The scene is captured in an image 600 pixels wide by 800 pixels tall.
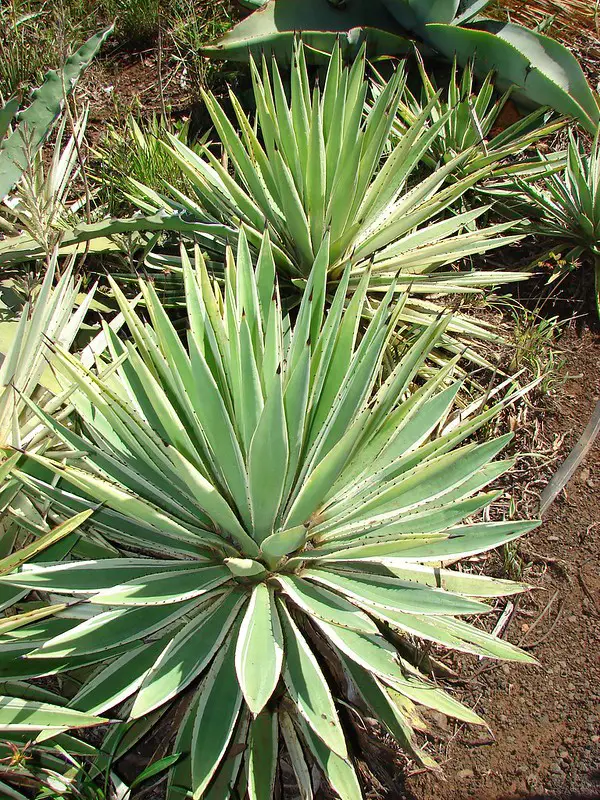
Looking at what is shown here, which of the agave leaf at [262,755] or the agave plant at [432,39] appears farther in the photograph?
the agave plant at [432,39]

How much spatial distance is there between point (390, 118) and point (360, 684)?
1.81 meters

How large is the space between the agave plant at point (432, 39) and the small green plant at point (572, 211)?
0.25m

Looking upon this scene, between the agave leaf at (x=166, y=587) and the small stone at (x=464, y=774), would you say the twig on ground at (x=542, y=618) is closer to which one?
the small stone at (x=464, y=774)

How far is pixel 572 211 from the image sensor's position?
9.68 feet

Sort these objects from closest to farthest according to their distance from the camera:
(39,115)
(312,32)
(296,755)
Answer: (296,755), (39,115), (312,32)

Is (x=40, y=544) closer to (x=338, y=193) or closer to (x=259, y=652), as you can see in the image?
(x=259, y=652)

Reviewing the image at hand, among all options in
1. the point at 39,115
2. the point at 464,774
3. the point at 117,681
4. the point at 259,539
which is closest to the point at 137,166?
the point at 39,115

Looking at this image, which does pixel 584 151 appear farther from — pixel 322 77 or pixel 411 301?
pixel 411 301

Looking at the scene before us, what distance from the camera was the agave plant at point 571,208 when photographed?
114 inches

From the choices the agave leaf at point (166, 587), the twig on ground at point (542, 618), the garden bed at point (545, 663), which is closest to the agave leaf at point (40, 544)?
the agave leaf at point (166, 587)

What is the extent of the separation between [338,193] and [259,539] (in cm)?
130

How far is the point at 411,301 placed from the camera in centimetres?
254

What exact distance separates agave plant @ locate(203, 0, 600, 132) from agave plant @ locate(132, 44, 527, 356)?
2.41 feet

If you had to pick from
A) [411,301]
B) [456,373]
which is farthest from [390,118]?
[456,373]
